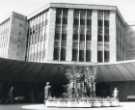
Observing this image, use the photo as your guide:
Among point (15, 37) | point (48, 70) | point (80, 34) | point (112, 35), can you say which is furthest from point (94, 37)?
point (15, 37)

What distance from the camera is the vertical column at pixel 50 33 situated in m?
48.4

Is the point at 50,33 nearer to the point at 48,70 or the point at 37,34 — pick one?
the point at 37,34

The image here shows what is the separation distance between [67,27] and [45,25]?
5.94 metres

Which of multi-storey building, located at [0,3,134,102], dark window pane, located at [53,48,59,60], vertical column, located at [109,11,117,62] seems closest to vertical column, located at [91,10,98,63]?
multi-storey building, located at [0,3,134,102]

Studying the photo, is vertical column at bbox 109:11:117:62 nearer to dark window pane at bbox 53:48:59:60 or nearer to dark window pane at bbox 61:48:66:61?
dark window pane at bbox 61:48:66:61

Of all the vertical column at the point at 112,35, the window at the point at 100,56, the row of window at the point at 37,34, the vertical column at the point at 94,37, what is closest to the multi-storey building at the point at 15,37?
the row of window at the point at 37,34

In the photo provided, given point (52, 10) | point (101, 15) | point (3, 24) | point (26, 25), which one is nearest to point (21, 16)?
point (26, 25)

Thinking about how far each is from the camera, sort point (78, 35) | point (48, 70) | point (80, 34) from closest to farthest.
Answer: point (48, 70) < point (78, 35) < point (80, 34)

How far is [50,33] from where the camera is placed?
1944 inches

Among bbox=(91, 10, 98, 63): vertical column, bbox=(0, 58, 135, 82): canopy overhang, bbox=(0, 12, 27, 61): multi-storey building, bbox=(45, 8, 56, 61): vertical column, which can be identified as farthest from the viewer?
bbox=(0, 12, 27, 61): multi-storey building

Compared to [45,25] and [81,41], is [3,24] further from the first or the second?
[81,41]

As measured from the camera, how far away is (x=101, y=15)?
5122cm

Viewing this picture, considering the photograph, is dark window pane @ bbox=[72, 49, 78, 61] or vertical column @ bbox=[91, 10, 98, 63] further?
dark window pane @ bbox=[72, 49, 78, 61]

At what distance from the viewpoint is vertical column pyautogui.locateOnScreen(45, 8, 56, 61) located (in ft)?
159
